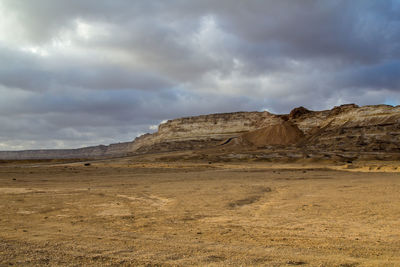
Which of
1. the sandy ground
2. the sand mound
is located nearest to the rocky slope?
the sand mound

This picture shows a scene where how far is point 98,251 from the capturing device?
20.1 ft

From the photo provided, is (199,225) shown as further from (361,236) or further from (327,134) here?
(327,134)

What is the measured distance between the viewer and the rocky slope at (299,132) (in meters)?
55.1

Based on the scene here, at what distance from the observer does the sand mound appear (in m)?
75.7

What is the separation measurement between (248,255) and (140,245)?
2164 millimetres

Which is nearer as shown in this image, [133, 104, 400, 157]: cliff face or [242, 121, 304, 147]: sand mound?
[133, 104, 400, 157]: cliff face

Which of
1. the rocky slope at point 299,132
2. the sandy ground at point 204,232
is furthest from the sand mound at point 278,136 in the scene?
the sandy ground at point 204,232

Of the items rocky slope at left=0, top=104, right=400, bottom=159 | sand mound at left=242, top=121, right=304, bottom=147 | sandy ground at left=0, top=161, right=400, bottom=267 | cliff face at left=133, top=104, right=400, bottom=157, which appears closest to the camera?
sandy ground at left=0, top=161, right=400, bottom=267

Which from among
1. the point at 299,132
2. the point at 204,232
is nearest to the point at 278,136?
the point at 299,132

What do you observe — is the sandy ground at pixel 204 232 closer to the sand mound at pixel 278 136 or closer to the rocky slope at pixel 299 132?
the rocky slope at pixel 299 132

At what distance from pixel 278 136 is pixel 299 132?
5.79m

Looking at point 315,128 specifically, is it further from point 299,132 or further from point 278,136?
point 278,136

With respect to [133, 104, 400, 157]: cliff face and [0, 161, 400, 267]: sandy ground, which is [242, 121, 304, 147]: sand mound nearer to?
[133, 104, 400, 157]: cliff face

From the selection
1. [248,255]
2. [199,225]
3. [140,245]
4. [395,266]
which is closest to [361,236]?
[395,266]
